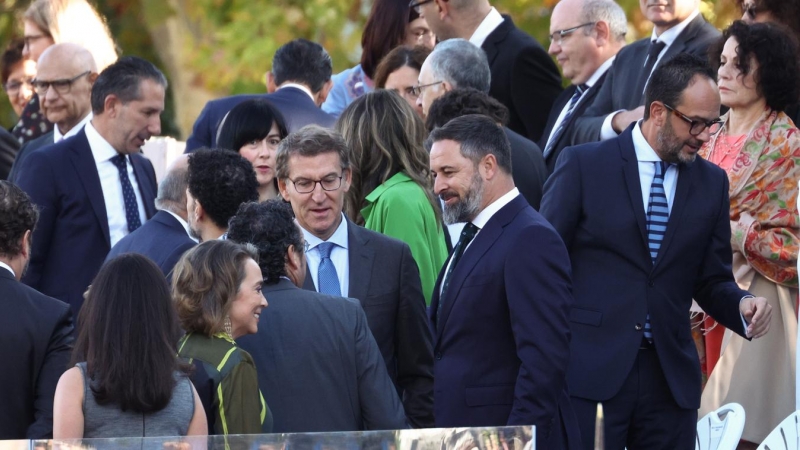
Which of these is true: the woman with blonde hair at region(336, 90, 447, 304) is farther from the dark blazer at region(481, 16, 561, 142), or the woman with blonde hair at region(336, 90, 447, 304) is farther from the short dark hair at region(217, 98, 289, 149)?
the dark blazer at region(481, 16, 561, 142)

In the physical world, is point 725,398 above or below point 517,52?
below

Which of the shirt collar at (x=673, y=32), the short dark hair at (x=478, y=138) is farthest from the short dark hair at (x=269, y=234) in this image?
the shirt collar at (x=673, y=32)

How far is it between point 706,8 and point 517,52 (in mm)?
4864

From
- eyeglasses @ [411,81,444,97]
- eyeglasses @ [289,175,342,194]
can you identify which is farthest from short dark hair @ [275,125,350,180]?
eyeglasses @ [411,81,444,97]

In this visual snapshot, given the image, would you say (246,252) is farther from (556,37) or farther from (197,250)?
(556,37)

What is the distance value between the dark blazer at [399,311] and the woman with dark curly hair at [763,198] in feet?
6.23

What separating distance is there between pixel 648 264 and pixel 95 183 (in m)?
2.94

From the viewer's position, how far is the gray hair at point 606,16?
8141 millimetres

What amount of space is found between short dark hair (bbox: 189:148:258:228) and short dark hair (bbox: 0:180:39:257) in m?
0.88

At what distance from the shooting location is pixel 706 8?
41.6 ft

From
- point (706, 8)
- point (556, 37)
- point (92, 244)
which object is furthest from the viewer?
point (706, 8)

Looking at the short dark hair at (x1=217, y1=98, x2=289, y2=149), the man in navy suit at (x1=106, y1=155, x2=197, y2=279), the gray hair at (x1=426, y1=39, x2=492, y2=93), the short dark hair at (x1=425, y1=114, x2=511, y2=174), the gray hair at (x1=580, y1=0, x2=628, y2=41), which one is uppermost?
the gray hair at (x1=580, y1=0, x2=628, y2=41)

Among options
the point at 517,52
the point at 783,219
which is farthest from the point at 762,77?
the point at 517,52

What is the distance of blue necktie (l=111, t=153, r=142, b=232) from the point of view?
7.42m
